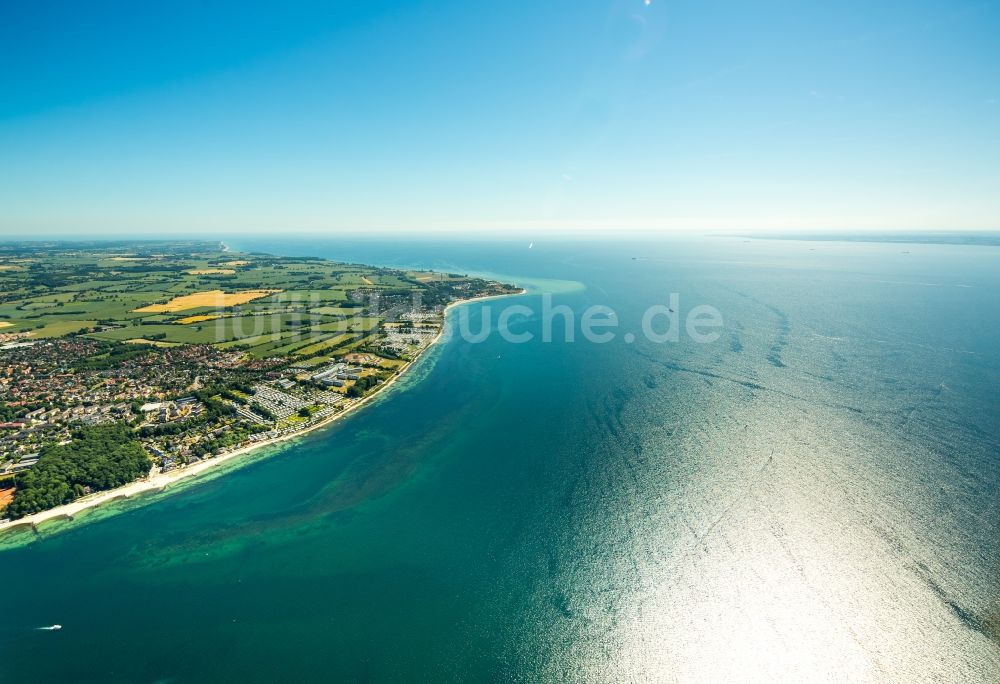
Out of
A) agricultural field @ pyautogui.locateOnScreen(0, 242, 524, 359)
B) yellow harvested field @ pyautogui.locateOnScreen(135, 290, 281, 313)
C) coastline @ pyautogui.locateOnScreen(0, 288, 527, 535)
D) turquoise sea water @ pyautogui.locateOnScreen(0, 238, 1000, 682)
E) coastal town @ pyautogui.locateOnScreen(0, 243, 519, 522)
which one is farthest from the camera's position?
yellow harvested field @ pyautogui.locateOnScreen(135, 290, 281, 313)

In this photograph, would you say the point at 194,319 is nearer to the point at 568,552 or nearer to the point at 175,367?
the point at 175,367

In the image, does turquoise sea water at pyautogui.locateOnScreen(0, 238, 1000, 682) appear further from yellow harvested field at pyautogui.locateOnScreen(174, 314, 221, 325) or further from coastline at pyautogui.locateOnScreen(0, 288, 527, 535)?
yellow harvested field at pyautogui.locateOnScreen(174, 314, 221, 325)

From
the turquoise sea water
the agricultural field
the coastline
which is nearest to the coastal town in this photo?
the coastline

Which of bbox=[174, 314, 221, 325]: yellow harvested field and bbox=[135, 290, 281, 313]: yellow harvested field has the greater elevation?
bbox=[135, 290, 281, 313]: yellow harvested field

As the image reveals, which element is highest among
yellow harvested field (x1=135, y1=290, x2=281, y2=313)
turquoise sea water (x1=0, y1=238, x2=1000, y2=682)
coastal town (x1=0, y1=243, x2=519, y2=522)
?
yellow harvested field (x1=135, y1=290, x2=281, y2=313)

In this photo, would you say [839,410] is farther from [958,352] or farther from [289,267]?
[289,267]

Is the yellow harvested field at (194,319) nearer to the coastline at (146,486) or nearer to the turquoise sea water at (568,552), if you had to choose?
the coastline at (146,486)

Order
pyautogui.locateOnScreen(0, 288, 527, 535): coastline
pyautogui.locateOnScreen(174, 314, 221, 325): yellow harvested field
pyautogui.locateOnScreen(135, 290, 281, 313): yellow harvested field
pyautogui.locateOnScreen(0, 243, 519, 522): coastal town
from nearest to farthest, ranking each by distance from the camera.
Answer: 1. pyautogui.locateOnScreen(0, 288, 527, 535): coastline
2. pyautogui.locateOnScreen(0, 243, 519, 522): coastal town
3. pyautogui.locateOnScreen(174, 314, 221, 325): yellow harvested field
4. pyautogui.locateOnScreen(135, 290, 281, 313): yellow harvested field

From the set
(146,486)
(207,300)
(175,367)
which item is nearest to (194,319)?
(207,300)
